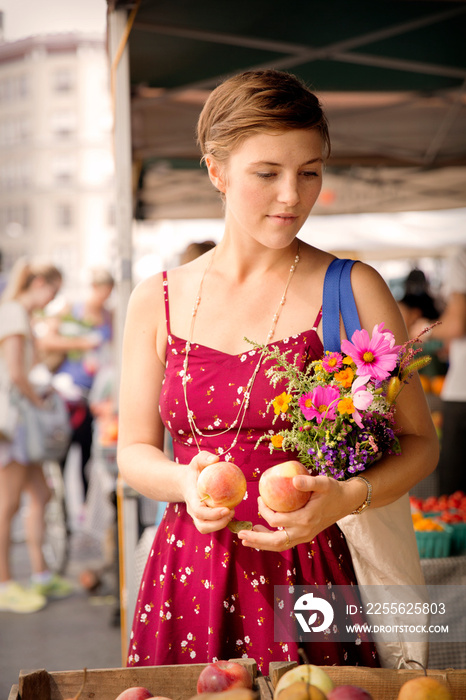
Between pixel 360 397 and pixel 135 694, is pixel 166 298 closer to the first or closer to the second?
pixel 360 397

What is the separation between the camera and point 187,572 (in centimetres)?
153

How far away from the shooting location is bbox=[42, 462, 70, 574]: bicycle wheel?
548 centimetres

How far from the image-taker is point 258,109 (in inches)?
54.5

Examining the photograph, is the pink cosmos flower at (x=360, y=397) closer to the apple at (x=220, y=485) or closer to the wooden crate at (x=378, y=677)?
the apple at (x=220, y=485)

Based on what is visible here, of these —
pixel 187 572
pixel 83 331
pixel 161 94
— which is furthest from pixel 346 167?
pixel 187 572

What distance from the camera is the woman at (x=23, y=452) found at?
4.96 metres

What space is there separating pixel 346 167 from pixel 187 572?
192 inches

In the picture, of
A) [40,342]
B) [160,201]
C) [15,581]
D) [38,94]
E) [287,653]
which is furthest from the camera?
[38,94]

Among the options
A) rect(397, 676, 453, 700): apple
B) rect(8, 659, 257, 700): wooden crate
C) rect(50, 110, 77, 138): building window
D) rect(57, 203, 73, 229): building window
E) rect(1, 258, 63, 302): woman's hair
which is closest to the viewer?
rect(397, 676, 453, 700): apple

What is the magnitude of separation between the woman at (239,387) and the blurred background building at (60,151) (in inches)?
1687

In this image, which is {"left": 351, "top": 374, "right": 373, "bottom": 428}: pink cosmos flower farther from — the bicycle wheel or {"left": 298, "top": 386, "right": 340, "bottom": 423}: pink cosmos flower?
the bicycle wheel

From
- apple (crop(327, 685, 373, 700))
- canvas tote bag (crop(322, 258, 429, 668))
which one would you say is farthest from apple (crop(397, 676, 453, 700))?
canvas tote bag (crop(322, 258, 429, 668))

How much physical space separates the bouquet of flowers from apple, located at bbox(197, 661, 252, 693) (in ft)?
1.20

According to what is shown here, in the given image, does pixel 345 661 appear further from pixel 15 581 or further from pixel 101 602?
pixel 15 581
